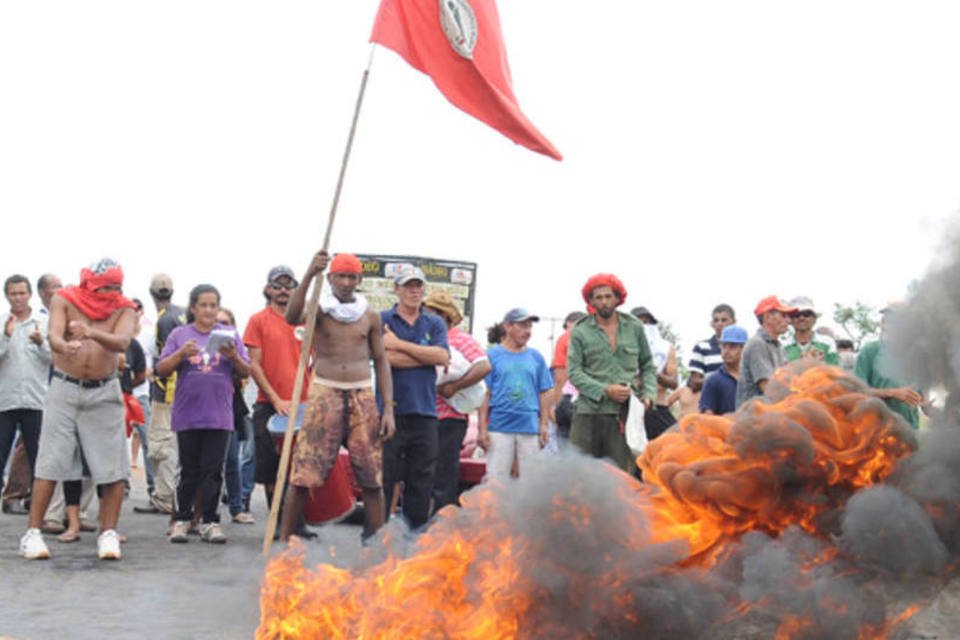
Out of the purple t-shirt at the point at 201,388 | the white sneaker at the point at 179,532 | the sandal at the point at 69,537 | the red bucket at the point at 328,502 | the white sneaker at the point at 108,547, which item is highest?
the purple t-shirt at the point at 201,388

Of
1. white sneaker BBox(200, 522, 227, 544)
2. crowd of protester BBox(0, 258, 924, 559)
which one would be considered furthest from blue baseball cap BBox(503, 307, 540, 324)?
white sneaker BBox(200, 522, 227, 544)

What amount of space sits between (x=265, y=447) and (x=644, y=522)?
19.0 feet

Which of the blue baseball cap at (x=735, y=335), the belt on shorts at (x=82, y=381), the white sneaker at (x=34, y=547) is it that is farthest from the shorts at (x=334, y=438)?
the blue baseball cap at (x=735, y=335)

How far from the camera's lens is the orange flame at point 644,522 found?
208 inches

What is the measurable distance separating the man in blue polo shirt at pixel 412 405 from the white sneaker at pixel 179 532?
1730mm

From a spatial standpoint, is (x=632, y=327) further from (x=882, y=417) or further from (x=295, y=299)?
(x=882, y=417)

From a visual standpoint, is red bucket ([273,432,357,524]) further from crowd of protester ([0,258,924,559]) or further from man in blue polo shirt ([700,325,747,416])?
man in blue polo shirt ([700,325,747,416])

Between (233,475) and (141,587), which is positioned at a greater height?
(141,587)

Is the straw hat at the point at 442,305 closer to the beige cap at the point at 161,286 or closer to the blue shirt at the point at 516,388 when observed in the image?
the blue shirt at the point at 516,388

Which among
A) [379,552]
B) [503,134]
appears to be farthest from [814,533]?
[503,134]

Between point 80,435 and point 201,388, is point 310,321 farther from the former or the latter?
point 201,388

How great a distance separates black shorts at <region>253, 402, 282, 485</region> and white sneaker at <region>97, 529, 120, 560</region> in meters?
1.48

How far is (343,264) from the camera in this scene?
9.57 metres

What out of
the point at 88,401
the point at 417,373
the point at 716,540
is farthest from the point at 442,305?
the point at 716,540
